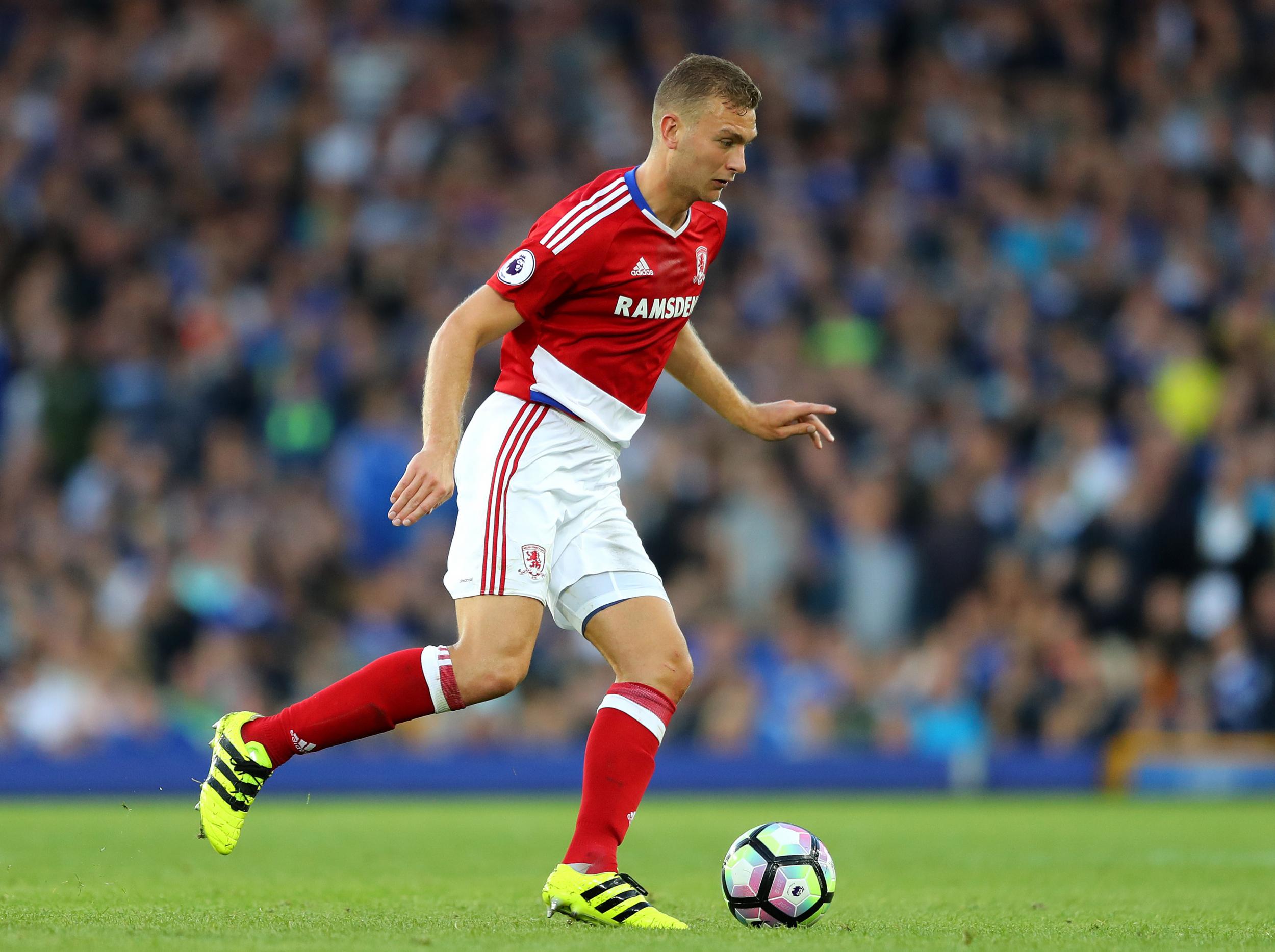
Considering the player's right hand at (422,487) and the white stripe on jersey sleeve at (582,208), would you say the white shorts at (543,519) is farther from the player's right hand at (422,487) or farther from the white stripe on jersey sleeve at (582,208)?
the white stripe on jersey sleeve at (582,208)

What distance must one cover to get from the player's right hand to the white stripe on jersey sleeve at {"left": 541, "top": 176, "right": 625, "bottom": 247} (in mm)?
739

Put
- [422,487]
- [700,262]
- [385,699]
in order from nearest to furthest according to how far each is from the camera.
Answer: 1. [422,487]
2. [385,699]
3. [700,262]

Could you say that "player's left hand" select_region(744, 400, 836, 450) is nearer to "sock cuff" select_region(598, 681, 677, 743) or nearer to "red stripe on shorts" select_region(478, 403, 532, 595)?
"red stripe on shorts" select_region(478, 403, 532, 595)

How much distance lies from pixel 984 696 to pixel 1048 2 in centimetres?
717

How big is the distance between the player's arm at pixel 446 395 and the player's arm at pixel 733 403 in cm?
81

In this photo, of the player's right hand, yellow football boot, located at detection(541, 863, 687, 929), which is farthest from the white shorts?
yellow football boot, located at detection(541, 863, 687, 929)

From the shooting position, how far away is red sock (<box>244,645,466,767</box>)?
498cm

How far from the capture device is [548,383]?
5266 mm

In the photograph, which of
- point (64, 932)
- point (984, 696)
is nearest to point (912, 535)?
point (984, 696)

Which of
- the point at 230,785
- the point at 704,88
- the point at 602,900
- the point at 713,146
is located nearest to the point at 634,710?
the point at 602,900

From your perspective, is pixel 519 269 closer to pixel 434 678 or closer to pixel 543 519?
pixel 543 519

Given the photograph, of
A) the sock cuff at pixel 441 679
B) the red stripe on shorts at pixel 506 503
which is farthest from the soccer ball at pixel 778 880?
the red stripe on shorts at pixel 506 503

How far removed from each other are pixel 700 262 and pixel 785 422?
2.16 feet

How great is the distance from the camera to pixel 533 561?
16.7 ft
